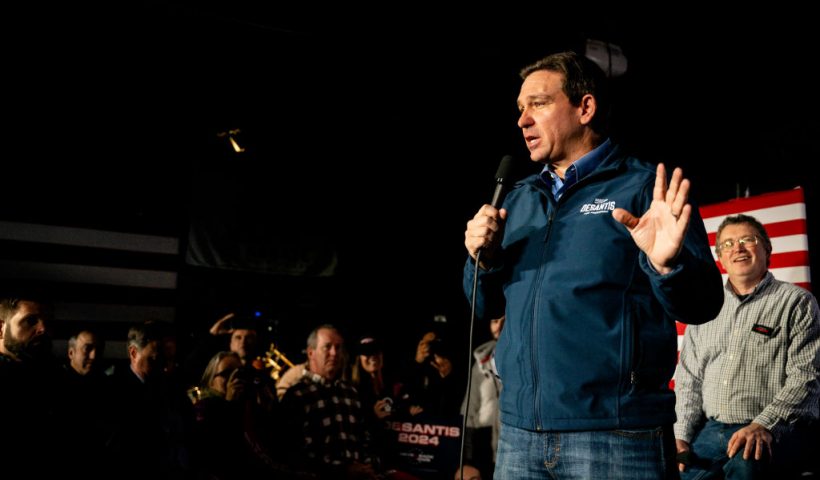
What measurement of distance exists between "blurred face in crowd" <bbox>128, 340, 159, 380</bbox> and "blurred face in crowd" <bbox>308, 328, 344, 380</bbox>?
107 centimetres

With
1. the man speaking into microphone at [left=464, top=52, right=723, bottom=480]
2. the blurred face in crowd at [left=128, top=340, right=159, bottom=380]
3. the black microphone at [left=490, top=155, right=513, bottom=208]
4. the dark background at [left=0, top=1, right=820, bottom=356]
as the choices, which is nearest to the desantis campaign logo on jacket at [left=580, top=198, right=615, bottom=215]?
the man speaking into microphone at [left=464, top=52, right=723, bottom=480]

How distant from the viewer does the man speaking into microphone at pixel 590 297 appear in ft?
4.13

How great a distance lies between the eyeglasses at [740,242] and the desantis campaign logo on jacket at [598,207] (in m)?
1.66

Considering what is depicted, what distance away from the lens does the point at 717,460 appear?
101 inches

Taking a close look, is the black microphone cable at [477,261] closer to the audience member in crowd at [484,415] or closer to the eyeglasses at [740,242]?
the eyeglasses at [740,242]

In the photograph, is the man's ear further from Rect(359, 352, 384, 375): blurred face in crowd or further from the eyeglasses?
Rect(359, 352, 384, 375): blurred face in crowd

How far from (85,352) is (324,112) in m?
3.11

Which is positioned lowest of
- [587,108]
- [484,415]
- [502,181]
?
[484,415]

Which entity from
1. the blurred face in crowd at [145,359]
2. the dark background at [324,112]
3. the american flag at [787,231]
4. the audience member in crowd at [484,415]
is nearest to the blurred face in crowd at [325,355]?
the blurred face in crowd at [145,359]

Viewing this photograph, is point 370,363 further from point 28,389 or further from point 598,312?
point 598,312

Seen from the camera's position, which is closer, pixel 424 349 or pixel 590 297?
pixel 590 297

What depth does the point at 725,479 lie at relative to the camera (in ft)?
8.03

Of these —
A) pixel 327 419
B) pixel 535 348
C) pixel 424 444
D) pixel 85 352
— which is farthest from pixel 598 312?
pixel 85 352

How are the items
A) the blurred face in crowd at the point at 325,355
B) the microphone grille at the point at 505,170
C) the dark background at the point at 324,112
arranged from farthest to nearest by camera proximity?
the dark background at the point at 324,112
the blurred face in crowd at the point at 325,355
the microphone grille at the point at 505,170
